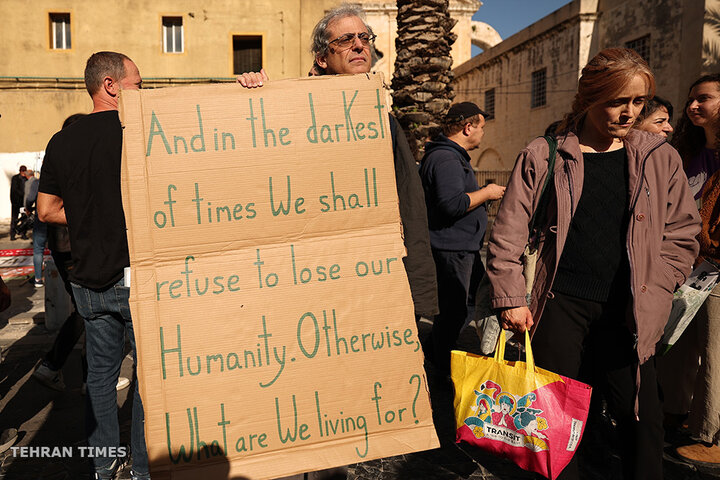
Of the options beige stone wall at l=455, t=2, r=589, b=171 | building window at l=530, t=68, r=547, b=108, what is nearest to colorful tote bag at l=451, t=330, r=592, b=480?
beige stone wall at l=455, t=2, r=589, b=171

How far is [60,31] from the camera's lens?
60.3ft

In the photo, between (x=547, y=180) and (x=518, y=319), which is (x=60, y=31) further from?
(x=518, y=319)

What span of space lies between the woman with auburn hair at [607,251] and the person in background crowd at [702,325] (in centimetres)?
103

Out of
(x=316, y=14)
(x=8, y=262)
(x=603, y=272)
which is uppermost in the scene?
(x=316, y=14)

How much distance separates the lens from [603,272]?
222 cm

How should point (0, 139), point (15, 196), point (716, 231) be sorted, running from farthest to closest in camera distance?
1. point (0, 139)
2. point (15, 196)
3. point (716, 231)

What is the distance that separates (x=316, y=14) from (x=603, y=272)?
1817cm

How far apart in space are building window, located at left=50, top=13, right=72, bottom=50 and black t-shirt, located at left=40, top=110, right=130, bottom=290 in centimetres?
1942

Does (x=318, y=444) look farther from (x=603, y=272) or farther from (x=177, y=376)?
(x=603, y=272)

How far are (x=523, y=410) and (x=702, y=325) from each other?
5.88 ft

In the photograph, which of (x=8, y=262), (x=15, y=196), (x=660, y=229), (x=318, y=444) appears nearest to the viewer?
(x=318, y=444)

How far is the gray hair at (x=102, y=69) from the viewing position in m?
2.49

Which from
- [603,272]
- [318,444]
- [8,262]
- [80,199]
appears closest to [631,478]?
[603,272]

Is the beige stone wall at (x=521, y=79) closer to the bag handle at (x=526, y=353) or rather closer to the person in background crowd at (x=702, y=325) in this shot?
the person in background crowd at (x=702, y=325)
